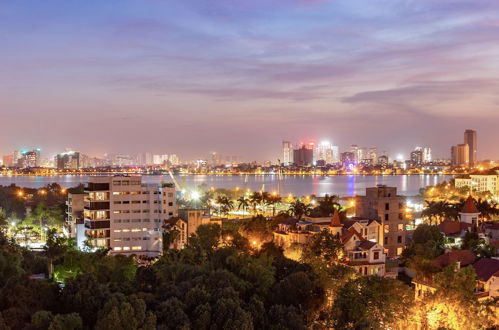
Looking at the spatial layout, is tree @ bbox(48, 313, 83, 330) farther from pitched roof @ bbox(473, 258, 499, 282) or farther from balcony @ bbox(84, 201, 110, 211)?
balcony @ bbox(84, 201, 110, 211)

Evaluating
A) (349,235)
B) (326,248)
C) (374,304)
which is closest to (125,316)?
(374,304)

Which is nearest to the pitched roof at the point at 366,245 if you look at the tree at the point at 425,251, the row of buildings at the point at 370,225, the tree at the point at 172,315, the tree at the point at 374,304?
the row of buildings at the point at 370,225

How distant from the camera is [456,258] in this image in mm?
15961

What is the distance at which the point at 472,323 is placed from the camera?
11672 mm

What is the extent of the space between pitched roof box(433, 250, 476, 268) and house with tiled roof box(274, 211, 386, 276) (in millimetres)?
1627

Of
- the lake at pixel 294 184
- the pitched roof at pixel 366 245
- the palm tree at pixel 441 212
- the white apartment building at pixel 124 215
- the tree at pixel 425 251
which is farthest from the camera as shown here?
the lake at pixel 294 184

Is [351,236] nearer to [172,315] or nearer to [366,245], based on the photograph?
[366,245]

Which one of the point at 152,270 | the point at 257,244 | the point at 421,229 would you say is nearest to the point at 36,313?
the point at 152,270

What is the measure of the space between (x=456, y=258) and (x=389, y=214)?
4849mm

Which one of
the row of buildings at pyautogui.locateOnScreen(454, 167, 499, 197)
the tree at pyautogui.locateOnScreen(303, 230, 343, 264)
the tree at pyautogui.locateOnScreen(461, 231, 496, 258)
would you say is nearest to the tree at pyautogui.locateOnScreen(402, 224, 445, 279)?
the tree at pyautogui.locateOnScreen(461, 231, 496, 258)

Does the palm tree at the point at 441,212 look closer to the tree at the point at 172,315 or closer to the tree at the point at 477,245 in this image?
the tree at the point at 477,245

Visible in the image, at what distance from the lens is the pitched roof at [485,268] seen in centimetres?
1430

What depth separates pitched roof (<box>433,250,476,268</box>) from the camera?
15.7 m

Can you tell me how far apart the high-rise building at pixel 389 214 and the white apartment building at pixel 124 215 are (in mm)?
8216
